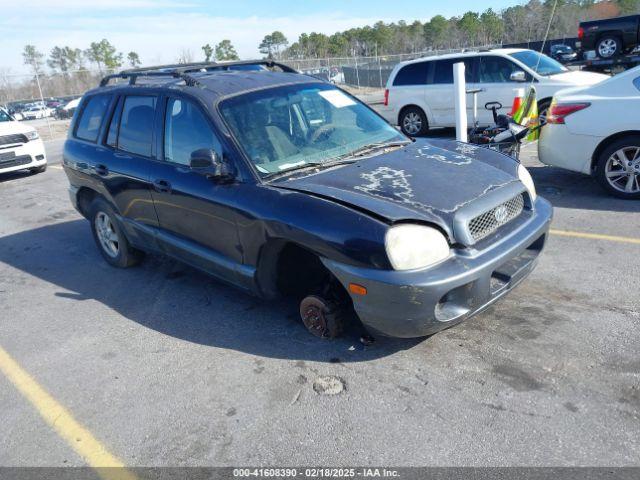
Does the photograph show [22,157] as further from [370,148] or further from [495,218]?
[495,218]

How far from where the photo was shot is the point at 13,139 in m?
11.5

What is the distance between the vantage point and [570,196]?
6.50 m

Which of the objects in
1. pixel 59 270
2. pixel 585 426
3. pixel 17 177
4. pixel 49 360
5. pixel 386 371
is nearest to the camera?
pixel 585 426

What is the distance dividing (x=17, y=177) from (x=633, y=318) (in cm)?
1260

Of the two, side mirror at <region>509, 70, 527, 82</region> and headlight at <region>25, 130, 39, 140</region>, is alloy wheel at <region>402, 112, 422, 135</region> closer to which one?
side mirror at <region>509, 70, 527, 82</region>

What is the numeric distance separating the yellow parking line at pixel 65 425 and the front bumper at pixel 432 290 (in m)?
1.54

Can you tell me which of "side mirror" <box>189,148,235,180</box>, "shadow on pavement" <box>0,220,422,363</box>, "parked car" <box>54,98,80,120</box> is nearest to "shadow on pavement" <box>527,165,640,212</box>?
"shadow on pavement" <box>0,220,422,363</box>

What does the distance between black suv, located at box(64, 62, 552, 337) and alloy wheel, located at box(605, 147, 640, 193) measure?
2601 mm

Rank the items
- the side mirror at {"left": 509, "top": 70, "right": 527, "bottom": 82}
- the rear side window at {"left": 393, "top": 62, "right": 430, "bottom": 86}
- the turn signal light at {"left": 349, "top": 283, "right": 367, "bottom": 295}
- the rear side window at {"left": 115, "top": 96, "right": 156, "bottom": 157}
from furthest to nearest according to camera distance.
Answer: the rear side window at {"left": 393, "top": 62, "right": 430, "bottom": 86}
the side mirror at {"left": 509, "top": 70, "right": 527, "bottom": 82}
the rear side window at {"left": 115, "top": 96, "right": 156, "bottom": 157}
the turn signal light at {"left": 349, "top": 283, "right": 367, "bottom": 295}

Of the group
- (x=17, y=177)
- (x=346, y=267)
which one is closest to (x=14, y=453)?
(x=346, y=267)

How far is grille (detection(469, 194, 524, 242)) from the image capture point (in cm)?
324

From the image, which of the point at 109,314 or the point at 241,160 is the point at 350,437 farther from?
the point at 109,314

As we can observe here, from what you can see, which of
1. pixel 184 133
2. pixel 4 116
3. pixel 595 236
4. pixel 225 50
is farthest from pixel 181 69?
pixel 225 50

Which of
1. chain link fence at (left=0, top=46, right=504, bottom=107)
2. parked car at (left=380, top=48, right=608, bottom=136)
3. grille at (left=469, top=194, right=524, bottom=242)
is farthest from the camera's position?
chain link fence at (left=0, top=46, right=504, bottom=107)
